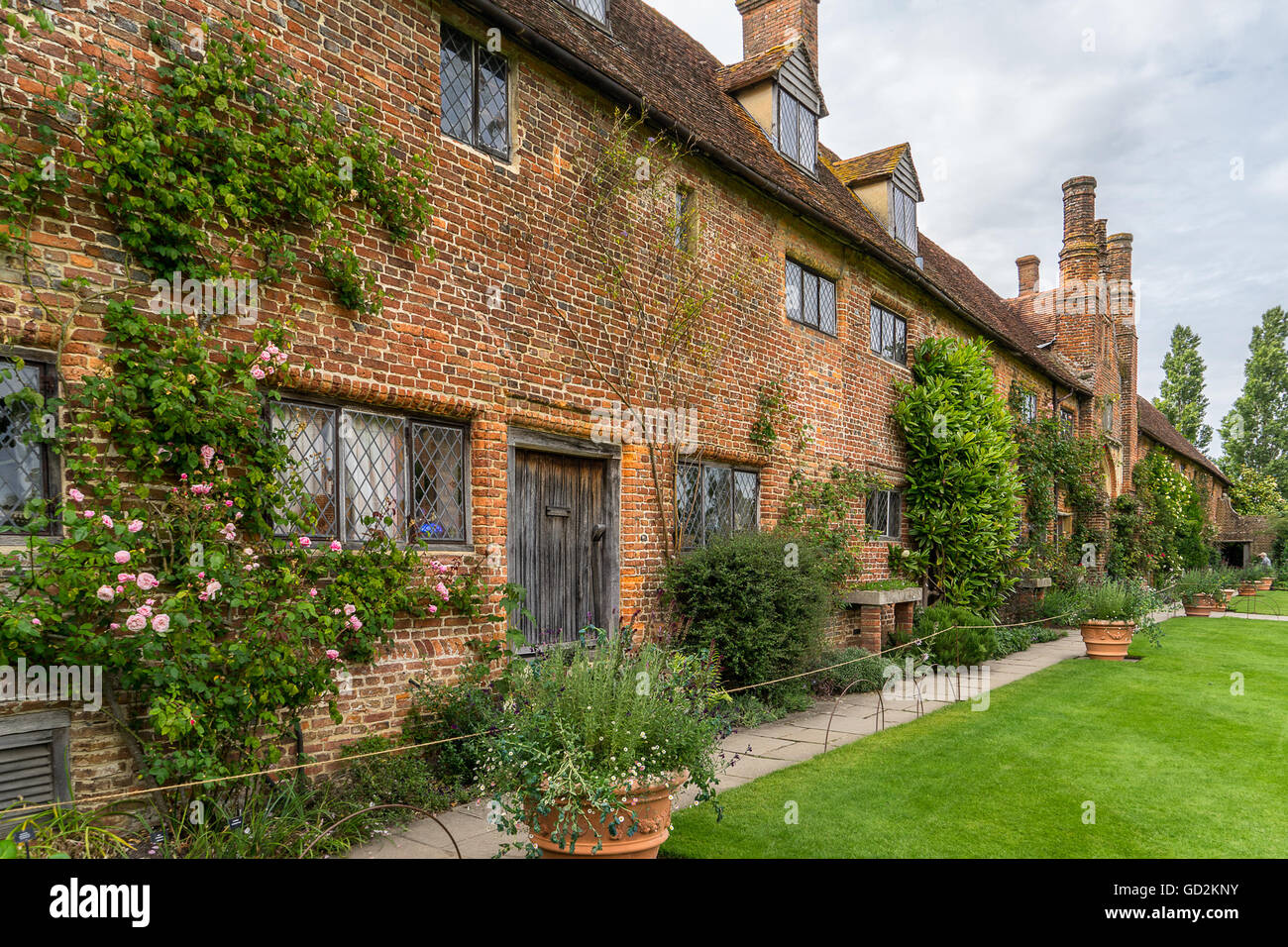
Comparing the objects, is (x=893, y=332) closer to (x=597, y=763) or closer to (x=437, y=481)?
(x=437, y=481)

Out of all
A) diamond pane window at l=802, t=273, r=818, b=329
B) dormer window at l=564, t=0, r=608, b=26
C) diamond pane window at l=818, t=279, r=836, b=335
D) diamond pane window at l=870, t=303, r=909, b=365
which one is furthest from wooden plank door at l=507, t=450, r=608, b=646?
diamond pane window at l=870, t=303, r=909, b=365

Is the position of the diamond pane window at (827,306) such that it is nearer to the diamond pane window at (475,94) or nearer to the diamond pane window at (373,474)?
the diamond pane window at (475,94)

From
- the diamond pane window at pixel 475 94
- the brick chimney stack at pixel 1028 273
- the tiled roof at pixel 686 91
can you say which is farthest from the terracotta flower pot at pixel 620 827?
the brick chimney stack at pixel 1028 273

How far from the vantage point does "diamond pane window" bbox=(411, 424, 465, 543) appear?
6387mm

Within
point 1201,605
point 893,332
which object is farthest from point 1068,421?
point 893,332

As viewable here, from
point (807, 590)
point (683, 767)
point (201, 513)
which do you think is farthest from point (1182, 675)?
point (201, 513)

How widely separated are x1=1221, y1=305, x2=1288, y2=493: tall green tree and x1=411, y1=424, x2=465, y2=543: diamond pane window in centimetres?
5835

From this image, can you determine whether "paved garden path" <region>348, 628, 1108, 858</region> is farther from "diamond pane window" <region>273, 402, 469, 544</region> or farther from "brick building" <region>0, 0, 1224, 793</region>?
"diamond pane window" <region>273, 402, 469, 544</region>

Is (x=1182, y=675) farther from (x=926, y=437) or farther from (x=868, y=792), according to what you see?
(x=868, y=792)

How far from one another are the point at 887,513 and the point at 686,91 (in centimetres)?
761

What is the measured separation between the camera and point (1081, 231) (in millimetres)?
24594

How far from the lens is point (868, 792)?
234 inches

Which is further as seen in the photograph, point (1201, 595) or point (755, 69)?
point (1201, 595)
